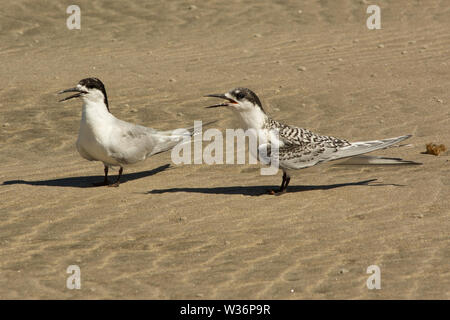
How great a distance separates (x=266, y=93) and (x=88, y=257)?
21.3 ft

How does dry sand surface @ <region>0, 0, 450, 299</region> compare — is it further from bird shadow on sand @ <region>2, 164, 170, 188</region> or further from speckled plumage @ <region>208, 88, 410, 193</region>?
speckled plumage @ <region>208, 88, 410, 193</region>

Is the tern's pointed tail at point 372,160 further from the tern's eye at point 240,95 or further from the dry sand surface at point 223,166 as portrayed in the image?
the tern's eye at point 240,95

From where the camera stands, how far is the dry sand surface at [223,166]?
585cm

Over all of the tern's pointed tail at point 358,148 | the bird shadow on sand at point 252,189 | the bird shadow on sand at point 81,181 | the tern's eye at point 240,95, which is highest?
the tern's eye at point 240,95

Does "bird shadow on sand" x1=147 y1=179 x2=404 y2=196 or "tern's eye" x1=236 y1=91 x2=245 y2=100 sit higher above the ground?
"tern's eye" x1=236 y1=91 x2=245 y2=100

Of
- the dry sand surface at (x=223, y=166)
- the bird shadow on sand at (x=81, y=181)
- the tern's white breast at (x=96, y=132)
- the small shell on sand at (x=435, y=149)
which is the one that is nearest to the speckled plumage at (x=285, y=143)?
the dry sand surface at (x=223, y=166)

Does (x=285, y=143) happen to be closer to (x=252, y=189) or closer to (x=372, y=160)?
(x=252, y=189)

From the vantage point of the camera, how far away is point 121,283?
222 inches

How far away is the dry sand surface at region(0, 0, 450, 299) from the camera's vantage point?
585 centimetres

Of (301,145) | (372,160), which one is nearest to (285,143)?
(301,145)

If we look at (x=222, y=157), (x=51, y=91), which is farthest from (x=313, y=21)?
(x=222, y=157)

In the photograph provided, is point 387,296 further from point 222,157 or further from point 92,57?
point 92,57

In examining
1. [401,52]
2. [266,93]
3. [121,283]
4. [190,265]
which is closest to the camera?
[121,283]

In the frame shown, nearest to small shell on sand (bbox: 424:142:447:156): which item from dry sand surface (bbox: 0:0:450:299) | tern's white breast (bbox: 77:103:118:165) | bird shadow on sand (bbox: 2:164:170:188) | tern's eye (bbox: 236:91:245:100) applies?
dry sand surface (bbox: 0:0:450:299)
